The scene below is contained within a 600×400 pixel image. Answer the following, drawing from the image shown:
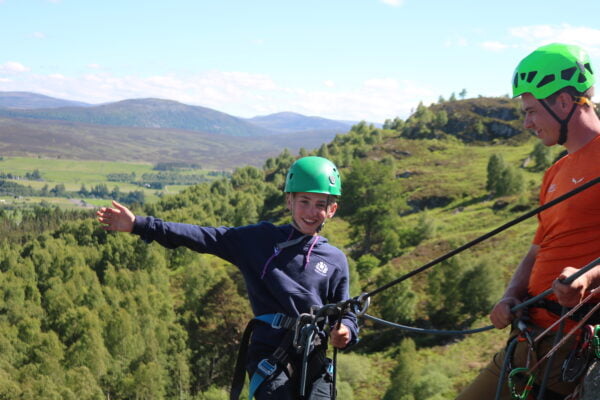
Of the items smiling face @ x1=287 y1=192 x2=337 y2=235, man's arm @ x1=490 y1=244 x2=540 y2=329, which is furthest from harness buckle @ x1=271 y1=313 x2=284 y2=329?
man's arm @ x1=490 y1=244 x2=540 y2=329

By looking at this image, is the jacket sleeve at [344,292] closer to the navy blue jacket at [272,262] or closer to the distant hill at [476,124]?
the navy blue jacket at [272,262]

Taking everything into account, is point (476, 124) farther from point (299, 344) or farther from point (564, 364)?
point (564, 364)

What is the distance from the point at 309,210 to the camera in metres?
5.32

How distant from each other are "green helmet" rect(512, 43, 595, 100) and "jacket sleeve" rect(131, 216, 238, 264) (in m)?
3.03

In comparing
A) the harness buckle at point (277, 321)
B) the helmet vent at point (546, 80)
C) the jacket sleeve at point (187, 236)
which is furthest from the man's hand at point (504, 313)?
the jacket sleeve at point (187, 236)

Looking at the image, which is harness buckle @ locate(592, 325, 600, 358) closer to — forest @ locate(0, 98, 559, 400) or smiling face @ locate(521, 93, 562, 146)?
smiling face @ locate(521, 93, 562, 146)

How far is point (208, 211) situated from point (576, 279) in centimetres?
11615

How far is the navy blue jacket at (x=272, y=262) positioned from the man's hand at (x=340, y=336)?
124 mm

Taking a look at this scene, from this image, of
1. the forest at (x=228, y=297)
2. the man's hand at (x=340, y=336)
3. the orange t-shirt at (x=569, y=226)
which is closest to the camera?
the orange t-shirt at (x=569, y=226)

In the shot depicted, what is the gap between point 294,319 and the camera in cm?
492

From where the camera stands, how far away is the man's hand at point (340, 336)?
4.88 meters

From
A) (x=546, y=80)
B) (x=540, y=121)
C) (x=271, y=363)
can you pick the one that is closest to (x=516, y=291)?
(x=540, y=121)

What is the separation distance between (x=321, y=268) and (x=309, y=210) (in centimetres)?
60

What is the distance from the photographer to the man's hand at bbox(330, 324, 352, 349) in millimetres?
4879
